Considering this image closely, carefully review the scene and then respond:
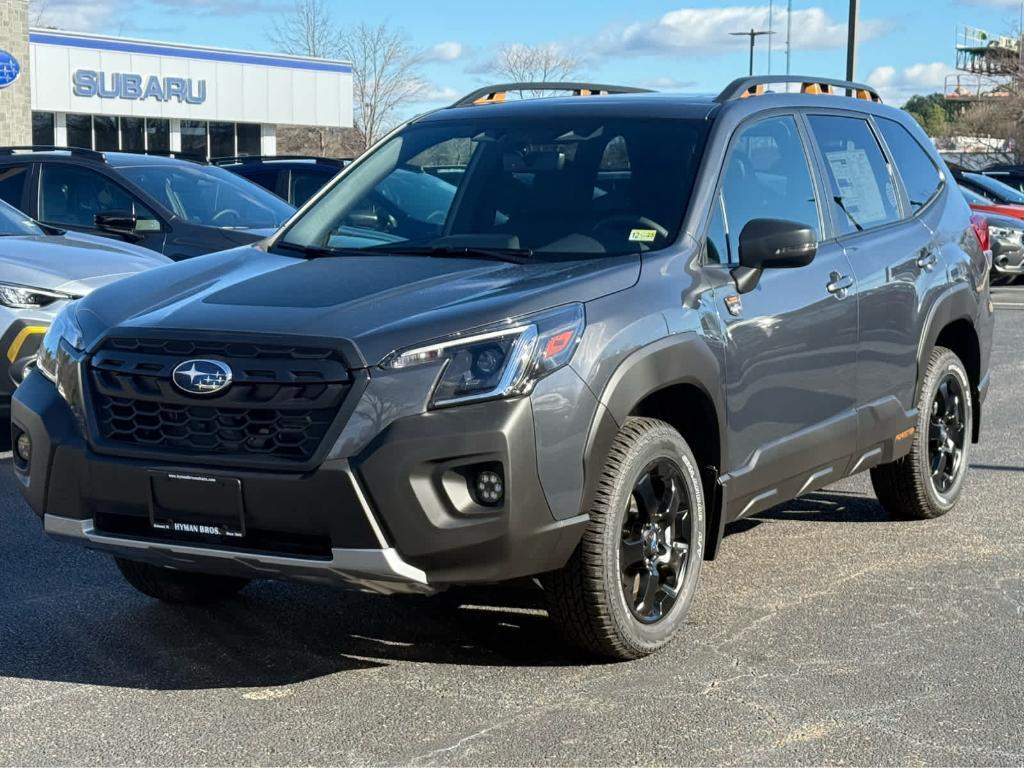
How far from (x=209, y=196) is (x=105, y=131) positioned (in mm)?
33610

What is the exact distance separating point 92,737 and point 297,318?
1285mm

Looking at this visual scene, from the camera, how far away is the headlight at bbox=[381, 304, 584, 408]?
4172 millimetres

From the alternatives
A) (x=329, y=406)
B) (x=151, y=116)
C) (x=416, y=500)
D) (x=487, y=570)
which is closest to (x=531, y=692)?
(x=487, y=570)

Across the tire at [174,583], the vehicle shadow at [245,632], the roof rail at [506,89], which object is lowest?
the vehicle shadow at [245,632]

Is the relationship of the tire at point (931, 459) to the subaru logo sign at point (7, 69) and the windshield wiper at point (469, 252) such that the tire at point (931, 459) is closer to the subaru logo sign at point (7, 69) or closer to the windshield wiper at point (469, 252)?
the windshield wiper at point (469, 252)

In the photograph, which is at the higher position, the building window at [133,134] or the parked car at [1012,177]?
the building window at [133,134]

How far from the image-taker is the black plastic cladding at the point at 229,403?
418 cm

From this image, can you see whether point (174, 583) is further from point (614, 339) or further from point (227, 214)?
point (227, 214)

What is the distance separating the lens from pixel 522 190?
5.51 meters

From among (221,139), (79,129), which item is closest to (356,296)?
(79,129)

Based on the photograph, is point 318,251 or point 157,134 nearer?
point 318,251

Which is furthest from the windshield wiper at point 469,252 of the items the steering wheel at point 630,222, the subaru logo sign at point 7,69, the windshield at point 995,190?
the subaru logo sign at point 7,69

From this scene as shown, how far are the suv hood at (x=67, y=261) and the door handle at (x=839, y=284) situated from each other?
4.35 meters

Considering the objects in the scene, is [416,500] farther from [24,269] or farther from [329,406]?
[24,269]
